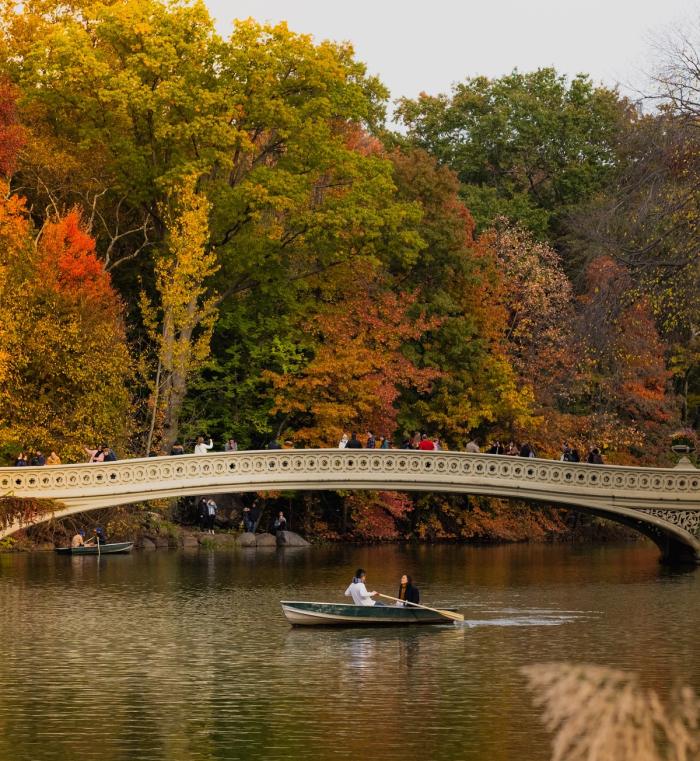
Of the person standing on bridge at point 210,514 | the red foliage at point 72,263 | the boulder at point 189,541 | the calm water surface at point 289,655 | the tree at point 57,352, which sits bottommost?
the calm water surface at point 289,655

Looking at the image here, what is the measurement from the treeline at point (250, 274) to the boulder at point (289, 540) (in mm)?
3577

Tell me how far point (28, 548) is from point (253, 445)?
12.9 m

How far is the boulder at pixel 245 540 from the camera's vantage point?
187 ft

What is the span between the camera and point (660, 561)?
52.3 meters

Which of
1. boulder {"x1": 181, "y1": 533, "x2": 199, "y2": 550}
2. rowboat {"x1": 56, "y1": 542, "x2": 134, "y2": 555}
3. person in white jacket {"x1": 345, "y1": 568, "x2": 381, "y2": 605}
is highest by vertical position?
boulder {"x1": 181, "y1": 533, "x2": 199, "y2": 550}

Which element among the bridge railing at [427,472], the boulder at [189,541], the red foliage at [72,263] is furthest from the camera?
the boulder at [189,541]

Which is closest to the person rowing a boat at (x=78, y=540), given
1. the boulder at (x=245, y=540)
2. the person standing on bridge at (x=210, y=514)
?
the boulder at (x=245, y=540)

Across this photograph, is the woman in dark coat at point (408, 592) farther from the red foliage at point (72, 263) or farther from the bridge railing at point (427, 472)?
the red foliage at point (72, 263)

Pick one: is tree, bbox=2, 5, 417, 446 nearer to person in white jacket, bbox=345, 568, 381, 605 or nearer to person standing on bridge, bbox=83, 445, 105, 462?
person standing on bridge, bbox=83, 445, 105, 462

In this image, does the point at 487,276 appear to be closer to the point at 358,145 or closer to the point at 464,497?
the point at 464,497

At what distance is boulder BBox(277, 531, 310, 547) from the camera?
190 ft

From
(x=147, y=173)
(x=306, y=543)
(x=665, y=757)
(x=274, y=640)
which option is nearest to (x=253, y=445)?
(x=306, y=543)

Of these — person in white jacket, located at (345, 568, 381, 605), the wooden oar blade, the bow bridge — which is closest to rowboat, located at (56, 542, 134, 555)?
the bow bridge

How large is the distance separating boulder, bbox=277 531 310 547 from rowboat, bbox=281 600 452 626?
24.0 metres
